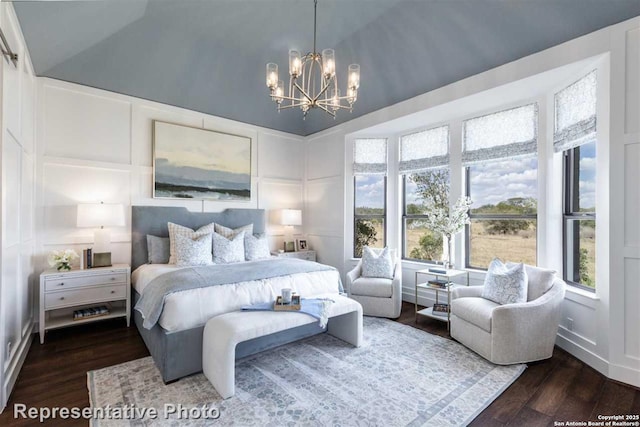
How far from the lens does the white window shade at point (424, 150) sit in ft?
15.0

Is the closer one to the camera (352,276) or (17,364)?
(17,364)

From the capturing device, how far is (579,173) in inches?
127

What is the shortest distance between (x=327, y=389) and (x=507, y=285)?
81.0 inches

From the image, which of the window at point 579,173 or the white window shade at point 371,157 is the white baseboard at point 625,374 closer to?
the window at point 579,173

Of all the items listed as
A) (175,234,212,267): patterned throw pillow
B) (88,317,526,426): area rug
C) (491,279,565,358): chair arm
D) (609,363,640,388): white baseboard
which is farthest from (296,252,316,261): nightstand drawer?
(609,363,640,388): white baseboard

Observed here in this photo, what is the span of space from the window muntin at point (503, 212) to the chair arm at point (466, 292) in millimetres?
880

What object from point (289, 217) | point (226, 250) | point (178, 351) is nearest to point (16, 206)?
point (178, 351)

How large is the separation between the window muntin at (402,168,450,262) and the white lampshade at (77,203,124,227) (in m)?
4.11

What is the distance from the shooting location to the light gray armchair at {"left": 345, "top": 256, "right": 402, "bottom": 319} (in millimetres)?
4016

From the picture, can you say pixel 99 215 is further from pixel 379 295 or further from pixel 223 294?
pixel 379 295

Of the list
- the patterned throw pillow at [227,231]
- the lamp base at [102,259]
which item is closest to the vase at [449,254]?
the patterned throw pillow at [227,231]

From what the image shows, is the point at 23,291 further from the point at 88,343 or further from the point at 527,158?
the point at 527,158

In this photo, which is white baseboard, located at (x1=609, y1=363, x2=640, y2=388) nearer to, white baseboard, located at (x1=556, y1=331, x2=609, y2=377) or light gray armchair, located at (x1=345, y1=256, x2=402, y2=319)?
white baseboard, located at (x1=556, y1=331, x2=609, y2=377)

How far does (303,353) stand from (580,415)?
2.14 metres
